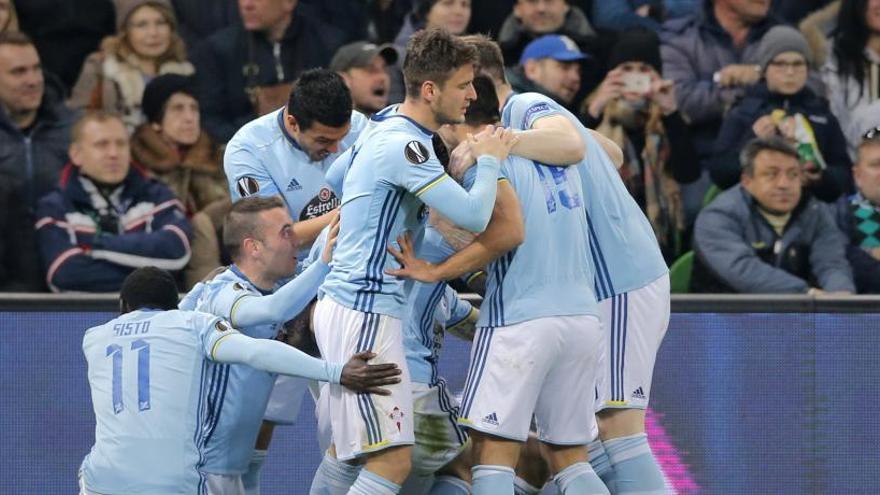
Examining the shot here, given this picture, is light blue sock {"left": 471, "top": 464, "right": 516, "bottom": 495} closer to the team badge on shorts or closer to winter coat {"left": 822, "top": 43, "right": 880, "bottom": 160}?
the team badge on shorts

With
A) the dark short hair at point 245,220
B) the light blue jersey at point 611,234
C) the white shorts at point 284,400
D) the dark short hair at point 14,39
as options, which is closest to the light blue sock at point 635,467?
the light blue jersey at point 611,234

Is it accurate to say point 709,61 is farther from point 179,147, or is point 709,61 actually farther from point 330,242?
point 330,242

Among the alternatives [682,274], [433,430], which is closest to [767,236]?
[682,274]

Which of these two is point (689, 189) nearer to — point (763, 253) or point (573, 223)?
point (763, 253)

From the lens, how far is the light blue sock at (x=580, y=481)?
292 inches

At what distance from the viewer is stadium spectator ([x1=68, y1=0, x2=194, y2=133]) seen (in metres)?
10.8


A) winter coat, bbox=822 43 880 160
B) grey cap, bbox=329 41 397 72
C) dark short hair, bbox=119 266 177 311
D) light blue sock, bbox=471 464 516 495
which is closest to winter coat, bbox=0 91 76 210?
grey cap, bbox=329 41 397 72

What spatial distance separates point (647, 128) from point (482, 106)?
3478 millimetres

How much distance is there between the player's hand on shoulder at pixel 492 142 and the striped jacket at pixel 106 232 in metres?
3.33

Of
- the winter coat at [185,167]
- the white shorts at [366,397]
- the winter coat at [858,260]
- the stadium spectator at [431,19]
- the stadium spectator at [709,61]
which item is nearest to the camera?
the white shorts at [366,397]

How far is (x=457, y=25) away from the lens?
1109 cm

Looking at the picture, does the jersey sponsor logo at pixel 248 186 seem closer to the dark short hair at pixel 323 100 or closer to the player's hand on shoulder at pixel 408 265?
the dark short hair at pixel 323 100

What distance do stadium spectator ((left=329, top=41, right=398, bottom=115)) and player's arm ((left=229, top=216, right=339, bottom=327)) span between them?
3.14 m

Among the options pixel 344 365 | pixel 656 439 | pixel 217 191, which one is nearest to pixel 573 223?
pixel 344 365
